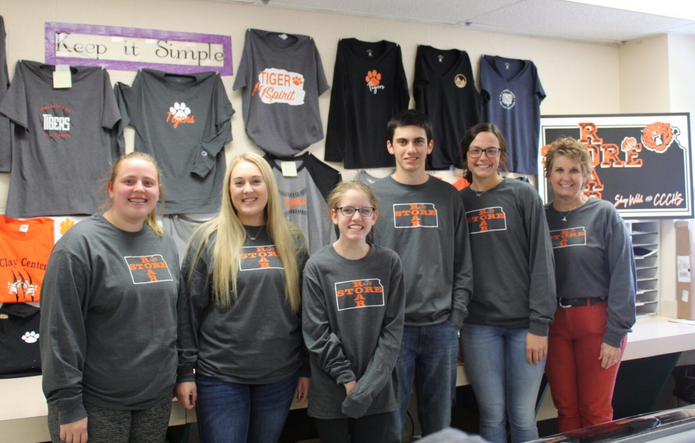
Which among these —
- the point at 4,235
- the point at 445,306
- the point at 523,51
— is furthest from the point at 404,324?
the point at 523,51

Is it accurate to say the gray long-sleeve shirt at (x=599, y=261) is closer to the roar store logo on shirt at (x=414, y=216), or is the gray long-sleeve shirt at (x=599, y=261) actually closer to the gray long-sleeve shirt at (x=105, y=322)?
the roar store logo on shirt at (x=414, y=216)

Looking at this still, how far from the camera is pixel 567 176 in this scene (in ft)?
7.54

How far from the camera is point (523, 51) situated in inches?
164

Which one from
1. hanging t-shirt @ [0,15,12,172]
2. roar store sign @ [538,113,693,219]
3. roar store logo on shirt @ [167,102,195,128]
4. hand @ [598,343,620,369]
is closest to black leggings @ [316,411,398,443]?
hand @ [598,343,620,369]

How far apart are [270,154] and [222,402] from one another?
6.29ft

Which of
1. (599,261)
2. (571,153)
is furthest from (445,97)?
(599,261)

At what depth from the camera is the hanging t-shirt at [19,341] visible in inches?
108

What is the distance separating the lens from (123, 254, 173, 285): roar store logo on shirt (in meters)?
1.63

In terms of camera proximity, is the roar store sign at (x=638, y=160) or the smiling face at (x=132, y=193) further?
the roar store sign at (x=638, y=160)

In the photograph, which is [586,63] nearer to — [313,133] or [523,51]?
[523,51]

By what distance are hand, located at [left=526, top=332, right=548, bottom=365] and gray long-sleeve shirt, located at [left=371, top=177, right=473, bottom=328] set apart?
0.94ft

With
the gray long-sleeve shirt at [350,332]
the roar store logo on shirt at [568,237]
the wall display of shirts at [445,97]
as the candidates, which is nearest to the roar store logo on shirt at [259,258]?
the gray long-sleeve shirt at [350,332]

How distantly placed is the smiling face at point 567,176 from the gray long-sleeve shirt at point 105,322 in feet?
5.19

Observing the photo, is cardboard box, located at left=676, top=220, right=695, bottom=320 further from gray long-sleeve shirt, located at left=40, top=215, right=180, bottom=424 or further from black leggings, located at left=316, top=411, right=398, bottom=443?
gray long-sleeve shirt, located at left=40, top=215, right=180, bottom=424
